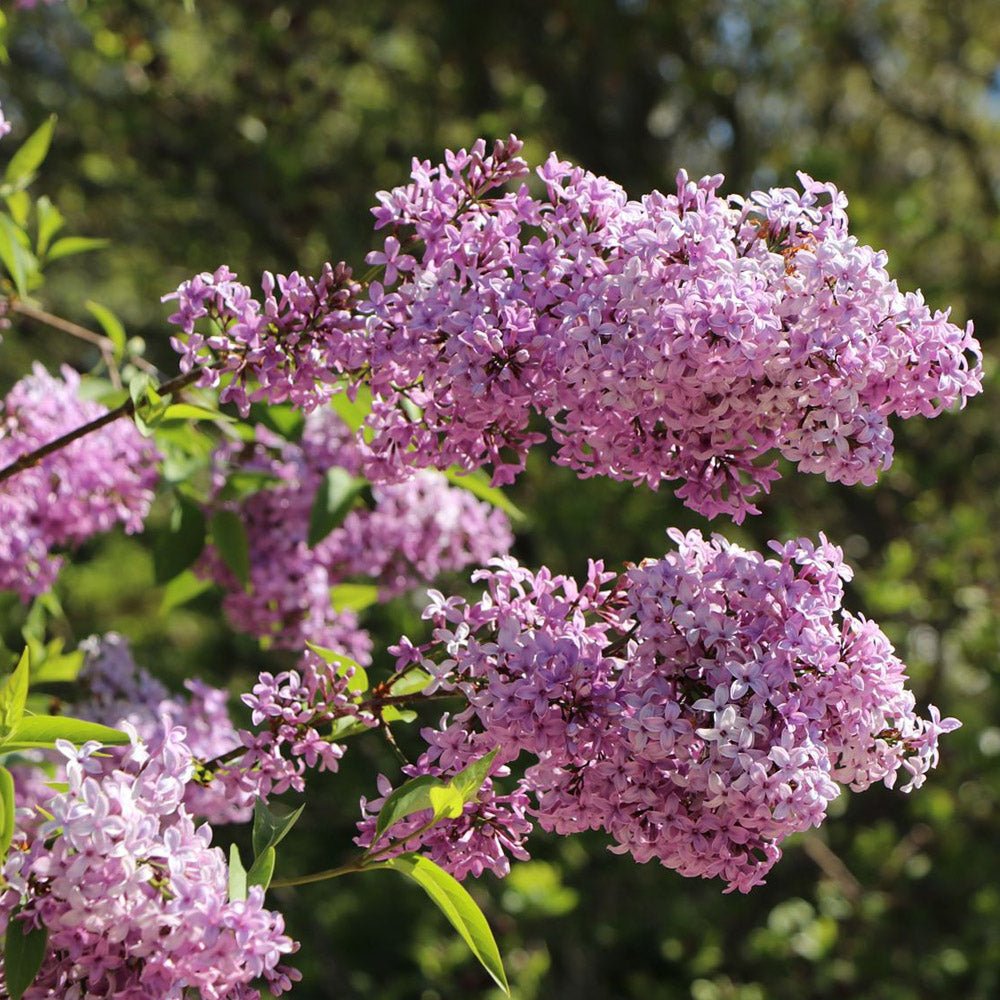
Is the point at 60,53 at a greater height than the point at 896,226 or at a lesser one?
greater

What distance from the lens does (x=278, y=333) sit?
2.01m

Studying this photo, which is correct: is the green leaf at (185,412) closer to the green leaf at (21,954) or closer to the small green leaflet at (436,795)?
the small green leaflet at (436,795)

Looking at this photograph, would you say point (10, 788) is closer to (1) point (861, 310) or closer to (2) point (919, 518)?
(1) point (861, 310)

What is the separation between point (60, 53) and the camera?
7309mm

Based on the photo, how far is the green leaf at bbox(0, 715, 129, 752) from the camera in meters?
1.73

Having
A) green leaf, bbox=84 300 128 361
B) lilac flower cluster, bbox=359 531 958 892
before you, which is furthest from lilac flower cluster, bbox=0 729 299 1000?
green leaf, bbox=84 300 128 361

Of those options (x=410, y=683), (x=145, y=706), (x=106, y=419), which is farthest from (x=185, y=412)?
(x=145, y=706)

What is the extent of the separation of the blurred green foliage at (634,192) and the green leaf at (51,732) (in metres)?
3.09

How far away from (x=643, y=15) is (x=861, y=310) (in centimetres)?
530

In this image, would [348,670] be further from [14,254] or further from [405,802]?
[14,254]

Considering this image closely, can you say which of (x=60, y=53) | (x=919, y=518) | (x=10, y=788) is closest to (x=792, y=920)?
(x=919, y=518)

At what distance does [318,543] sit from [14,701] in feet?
3.89

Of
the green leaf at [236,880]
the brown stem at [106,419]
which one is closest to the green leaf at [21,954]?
the green leaf at [236,880]

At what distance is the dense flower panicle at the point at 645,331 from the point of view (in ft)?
5.98
